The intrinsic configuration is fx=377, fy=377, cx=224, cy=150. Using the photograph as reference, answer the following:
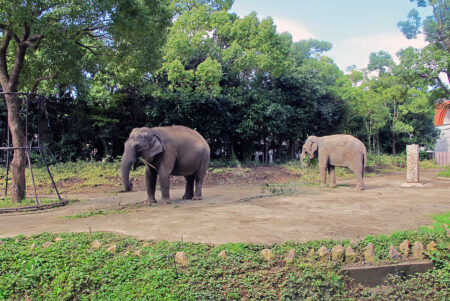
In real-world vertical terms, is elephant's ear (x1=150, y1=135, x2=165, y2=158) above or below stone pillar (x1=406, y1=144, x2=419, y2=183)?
above

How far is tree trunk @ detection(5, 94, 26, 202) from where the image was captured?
33.9 feet

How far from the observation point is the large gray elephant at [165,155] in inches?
365

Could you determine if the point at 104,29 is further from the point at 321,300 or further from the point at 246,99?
the point at 246,99

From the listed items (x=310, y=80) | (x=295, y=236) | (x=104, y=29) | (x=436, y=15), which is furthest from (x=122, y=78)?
(x=436, y=15)

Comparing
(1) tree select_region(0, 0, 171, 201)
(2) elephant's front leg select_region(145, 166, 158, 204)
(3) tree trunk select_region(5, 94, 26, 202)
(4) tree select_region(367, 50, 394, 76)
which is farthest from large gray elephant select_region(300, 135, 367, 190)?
(4) tree select_region(367, 50, 394, 76)

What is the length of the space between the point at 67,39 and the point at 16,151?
3.45 metres

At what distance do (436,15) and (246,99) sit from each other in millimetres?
11905

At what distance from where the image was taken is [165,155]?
9914mm

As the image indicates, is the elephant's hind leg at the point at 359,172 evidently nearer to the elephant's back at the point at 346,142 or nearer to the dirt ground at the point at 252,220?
the elephant's back at the point at 346,142

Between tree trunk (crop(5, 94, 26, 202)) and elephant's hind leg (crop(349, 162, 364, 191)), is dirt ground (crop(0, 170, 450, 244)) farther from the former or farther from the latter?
elephant's hind leg (crop(349, 162, 364, 191))

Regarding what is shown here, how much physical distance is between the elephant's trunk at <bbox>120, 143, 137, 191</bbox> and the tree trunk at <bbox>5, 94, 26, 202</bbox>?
3.52 meters

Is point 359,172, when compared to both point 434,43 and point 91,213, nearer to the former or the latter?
point 91,213

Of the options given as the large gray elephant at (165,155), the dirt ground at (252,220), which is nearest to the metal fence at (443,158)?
the dirt ground at (252,220)

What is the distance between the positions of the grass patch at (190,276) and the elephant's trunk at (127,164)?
12.0ft
